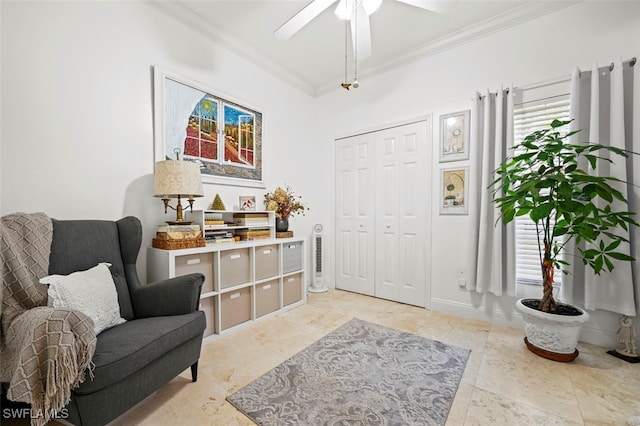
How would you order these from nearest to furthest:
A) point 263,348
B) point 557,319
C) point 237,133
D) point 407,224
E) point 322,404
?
point 322,404
point 557,319
point 263,348
point 237,133
point 407,224

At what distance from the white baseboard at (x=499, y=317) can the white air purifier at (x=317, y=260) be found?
1.50m

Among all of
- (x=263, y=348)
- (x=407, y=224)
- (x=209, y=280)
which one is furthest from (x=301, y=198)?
(x=263, y=348)

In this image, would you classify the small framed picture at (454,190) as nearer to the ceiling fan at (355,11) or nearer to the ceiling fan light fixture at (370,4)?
the ceiling fan at (355,11)

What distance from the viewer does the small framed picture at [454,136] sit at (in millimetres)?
2711

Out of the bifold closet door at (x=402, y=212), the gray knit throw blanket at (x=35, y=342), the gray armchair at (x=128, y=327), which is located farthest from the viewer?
the bifold closet door at (x=402, y=212)

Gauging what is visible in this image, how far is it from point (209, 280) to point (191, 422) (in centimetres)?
106

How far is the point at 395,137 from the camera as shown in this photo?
322 centimetres

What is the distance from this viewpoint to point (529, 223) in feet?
7.93

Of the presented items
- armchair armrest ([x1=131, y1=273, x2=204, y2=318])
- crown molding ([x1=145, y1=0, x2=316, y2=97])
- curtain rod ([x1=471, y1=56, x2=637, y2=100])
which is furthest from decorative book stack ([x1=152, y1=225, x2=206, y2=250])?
curtain rod ([x1=471, y1=56, x2=637, y2=100])

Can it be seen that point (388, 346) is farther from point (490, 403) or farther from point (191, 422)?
point (191, 422)

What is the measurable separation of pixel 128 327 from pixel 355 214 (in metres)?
2.71

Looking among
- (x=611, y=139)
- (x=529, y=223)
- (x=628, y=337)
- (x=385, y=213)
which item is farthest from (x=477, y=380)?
(x=611, y=139)

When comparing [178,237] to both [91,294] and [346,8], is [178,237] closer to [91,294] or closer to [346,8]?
[91,294]

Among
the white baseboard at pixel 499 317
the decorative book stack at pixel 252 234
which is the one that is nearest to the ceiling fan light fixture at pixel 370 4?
the decorative book stack at pixel 252 234
